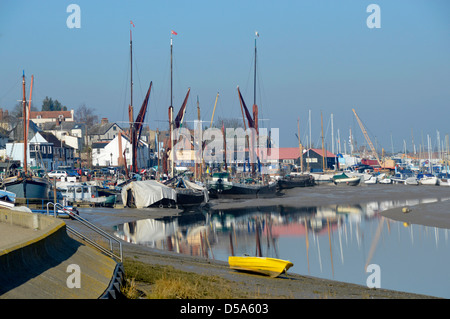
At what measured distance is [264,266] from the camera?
22656 mm

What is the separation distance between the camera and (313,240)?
38469 mm

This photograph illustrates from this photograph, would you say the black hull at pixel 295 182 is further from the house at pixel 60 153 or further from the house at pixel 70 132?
the house at pixel 70 132

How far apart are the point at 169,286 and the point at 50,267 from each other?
358cm

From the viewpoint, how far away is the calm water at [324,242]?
27.0 meters

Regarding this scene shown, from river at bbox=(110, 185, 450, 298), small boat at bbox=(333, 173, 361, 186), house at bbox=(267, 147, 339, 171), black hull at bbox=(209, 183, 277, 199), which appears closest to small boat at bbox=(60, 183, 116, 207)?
river at bbox=(110, 185, 450, 298)

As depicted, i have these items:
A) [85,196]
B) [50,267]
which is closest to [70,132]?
[85,196]

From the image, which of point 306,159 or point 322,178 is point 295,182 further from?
point 306,159

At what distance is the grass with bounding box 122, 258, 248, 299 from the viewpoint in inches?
581

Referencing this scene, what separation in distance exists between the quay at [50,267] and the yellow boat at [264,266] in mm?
7818

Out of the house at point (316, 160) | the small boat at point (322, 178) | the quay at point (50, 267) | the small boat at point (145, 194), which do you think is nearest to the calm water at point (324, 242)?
the small boat at point (145, 194)
